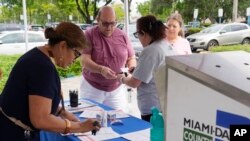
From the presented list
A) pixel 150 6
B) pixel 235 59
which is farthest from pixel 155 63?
pixel 150 6

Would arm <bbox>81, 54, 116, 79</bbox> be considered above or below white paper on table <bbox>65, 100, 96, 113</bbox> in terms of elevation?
above

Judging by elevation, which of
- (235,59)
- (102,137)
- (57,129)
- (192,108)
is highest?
(235,59)

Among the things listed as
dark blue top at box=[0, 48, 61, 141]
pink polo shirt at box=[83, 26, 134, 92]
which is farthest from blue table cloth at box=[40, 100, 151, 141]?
pink polo shirt at box=[83, 26, 134, 92]

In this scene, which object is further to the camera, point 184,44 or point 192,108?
point 184,44

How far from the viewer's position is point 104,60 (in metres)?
2.87

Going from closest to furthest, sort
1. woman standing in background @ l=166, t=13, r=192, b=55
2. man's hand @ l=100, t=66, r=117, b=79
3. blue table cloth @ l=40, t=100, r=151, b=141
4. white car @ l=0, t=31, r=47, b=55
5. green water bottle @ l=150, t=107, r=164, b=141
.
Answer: green water bottle @ l=150, t=107, r=164, b=141, blue table cloth @ l=40, t=100, r=151, b=141, man's hand @ l=100, t=66, r=117, b=79, woman standing in background @ l=166, t=13, r=192, b=55, white car @ l=0, t=31, r=47, b=55

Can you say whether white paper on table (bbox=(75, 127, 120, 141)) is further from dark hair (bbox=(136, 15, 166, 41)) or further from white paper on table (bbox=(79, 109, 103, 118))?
dark hair (bbox=(136, 15, 166, 41))

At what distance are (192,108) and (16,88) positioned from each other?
3.50 ft

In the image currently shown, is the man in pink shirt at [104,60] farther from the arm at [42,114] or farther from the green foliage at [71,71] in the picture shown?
the green foliage at [71,71]

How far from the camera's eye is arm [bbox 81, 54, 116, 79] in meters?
2.66

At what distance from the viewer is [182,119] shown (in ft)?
2.57

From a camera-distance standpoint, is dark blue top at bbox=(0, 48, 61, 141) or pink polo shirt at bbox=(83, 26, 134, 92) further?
pink polo shirt at bbox=(83, 26, 134, 92)

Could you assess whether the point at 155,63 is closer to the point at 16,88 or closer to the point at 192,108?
the point at 16,88

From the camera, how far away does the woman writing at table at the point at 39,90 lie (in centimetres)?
151
